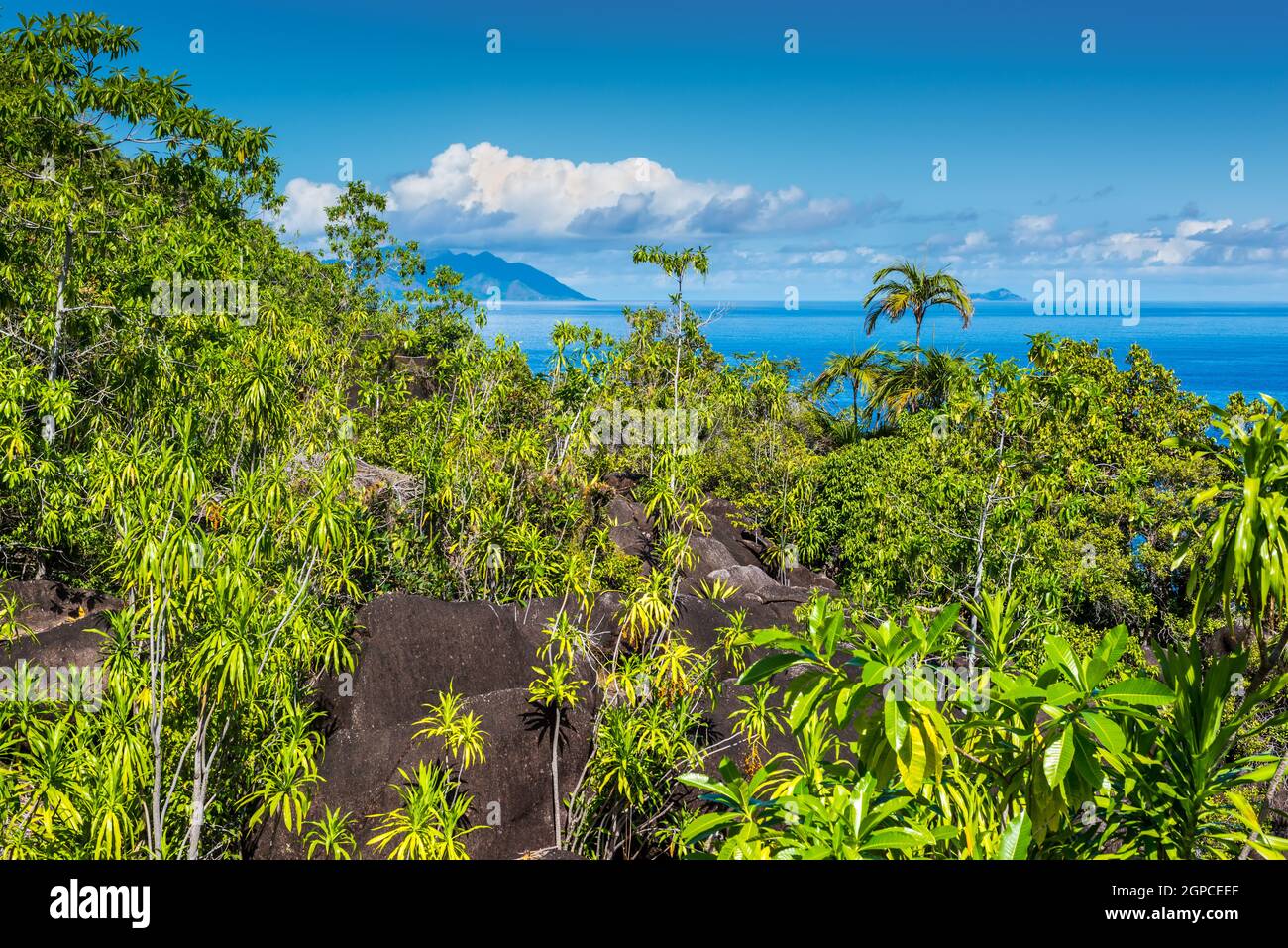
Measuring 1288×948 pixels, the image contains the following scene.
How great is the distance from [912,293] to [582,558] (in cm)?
1319

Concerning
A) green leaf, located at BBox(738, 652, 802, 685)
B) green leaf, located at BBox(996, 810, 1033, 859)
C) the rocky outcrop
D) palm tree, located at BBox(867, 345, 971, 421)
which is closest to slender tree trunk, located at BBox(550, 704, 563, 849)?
the rocky outcrop

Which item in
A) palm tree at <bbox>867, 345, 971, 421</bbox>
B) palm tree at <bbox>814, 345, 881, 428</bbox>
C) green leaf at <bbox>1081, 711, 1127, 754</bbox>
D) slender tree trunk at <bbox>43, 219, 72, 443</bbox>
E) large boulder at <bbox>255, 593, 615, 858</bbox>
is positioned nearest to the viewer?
green leaf at <bbox>1081, 711, 1127, 754</bbox>

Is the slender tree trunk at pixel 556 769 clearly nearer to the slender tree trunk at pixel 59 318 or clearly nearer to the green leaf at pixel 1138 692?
the green leaf at pixel 1138 692

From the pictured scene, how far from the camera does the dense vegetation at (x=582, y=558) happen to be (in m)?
1.92

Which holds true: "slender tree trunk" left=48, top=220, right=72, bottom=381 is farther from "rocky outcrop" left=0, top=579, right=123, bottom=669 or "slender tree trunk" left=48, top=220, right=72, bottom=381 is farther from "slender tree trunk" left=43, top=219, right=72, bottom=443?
"rocky outcrop" left=0, top=579, right=123, bottom=669

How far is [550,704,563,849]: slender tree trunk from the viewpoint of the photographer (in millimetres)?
5609

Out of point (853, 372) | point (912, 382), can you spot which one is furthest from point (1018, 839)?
point (853, 372)

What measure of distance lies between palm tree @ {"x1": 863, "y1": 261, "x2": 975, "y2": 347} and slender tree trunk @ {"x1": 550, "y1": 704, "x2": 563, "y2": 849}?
1450 centimetres

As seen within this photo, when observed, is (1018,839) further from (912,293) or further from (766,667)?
(912,293)

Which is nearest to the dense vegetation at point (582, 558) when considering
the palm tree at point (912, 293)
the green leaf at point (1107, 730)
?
the green leaf at point (1107, 730)

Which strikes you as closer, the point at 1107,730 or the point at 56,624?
the point at 1107,730

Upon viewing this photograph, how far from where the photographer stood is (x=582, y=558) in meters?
8.60

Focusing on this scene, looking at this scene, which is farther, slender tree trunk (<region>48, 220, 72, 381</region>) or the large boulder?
slender tree trunk (<region>48, 220, 72, 381</region>)
